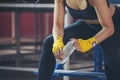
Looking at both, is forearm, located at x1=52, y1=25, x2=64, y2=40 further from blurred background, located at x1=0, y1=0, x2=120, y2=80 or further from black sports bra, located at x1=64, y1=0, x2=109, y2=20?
blurred background, located at x1=0, y1=0, x2=120, y2=80

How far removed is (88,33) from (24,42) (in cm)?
409

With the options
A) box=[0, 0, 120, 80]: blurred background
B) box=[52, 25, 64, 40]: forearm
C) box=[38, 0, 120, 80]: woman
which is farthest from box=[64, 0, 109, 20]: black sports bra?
box=[0, 0, 120, 80]: blurred background

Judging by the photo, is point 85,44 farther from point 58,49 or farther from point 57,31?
point 57,31

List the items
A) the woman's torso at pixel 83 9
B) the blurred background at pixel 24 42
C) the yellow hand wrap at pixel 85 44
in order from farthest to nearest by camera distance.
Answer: the blurred background at pixel 24 42, the woman's torso at pixel 83 9, the yellow hand wrap at pixel 85 44

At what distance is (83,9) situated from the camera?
1607 millimetres

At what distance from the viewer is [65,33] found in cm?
179

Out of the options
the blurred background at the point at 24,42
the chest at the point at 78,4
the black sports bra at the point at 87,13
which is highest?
the chest at the point at 78,4

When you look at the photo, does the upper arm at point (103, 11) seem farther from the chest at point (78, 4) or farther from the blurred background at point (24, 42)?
the blurred background at point (24, 42)

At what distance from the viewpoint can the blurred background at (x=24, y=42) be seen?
2639 mm

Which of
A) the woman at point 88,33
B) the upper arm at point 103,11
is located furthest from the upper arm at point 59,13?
the upper arm at point 103,11

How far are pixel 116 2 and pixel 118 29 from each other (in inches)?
12.8

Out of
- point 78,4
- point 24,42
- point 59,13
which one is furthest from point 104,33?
point 24,42

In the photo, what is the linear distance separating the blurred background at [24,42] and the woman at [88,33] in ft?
0.93

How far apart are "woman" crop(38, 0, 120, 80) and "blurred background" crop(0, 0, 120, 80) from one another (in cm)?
28
